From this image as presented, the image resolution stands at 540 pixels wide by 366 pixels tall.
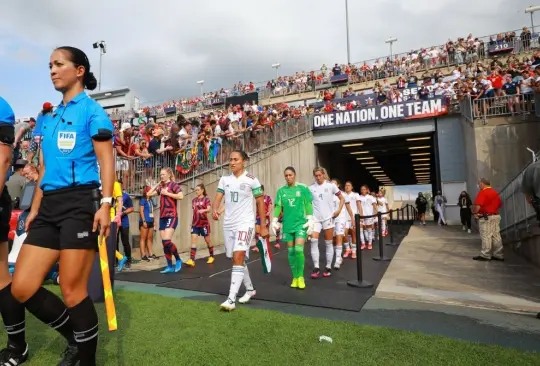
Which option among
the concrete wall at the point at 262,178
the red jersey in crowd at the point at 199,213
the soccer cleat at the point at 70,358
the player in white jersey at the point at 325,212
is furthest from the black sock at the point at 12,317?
the concrete wall at the point at 262,178

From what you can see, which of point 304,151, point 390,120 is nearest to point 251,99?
point 304,151

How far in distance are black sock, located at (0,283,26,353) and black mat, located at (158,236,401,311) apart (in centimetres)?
302

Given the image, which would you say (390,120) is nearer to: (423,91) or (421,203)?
(423,91)

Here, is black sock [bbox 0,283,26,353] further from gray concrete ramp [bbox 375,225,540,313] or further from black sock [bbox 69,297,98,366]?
gray concrete ramp [bbox 375,225,540,313]

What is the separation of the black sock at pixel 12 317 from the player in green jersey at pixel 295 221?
378cm

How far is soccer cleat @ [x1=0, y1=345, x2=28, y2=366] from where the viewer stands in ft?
8.90

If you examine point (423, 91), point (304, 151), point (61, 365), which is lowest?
point (61, 365)

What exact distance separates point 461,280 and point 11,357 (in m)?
6.70

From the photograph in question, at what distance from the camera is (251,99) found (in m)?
31.6

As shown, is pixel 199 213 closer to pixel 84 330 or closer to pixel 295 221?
pixel 295 221

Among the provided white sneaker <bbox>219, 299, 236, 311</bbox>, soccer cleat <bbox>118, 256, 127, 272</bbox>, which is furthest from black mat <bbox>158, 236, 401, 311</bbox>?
soccer cleat <bbox>118, 256, 127, 272</bbox>

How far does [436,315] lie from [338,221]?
3915 millimetres

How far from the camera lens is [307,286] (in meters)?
5.99

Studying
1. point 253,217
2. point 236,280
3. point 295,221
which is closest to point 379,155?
point 295,221
